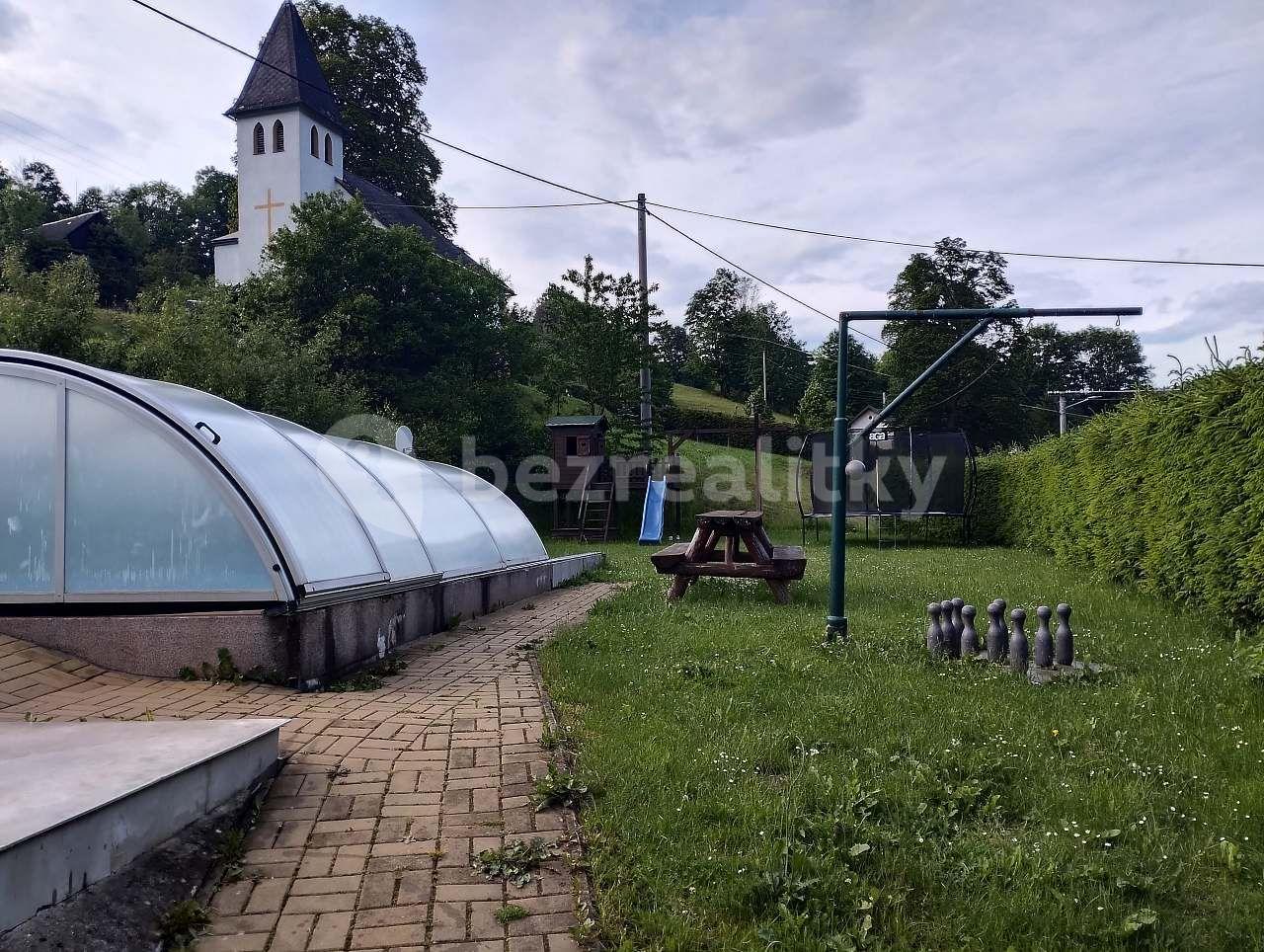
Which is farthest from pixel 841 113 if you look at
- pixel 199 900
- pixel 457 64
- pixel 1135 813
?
pixel 199 900

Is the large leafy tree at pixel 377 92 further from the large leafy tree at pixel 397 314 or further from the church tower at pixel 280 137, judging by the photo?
the large leafy tree at pixel 397 314

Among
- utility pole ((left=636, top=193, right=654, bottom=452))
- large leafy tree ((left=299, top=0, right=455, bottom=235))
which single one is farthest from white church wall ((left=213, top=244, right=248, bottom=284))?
utility pole ((left=636, top=193, right=654, bottom=452))

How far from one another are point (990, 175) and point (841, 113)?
9.10 feet

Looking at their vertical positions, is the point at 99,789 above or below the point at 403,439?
below

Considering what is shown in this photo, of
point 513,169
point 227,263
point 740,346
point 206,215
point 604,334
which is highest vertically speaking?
point 206,215

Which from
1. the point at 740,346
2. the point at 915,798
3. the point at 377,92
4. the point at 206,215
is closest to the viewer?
the point at 915,798

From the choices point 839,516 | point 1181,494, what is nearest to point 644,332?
point 839,516

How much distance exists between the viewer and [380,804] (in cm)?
357

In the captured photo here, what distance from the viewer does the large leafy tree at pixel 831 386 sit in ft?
133

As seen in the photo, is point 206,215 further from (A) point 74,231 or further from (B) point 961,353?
(B) point 961,353

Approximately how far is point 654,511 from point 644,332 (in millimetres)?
5972

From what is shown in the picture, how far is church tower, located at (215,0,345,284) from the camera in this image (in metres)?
36.0

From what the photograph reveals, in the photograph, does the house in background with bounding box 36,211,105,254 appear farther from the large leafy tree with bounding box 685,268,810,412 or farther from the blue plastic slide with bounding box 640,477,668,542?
the blue plastic slide with bounding box 640,477,668,542

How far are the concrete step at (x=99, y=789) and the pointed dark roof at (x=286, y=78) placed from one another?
37380mm
